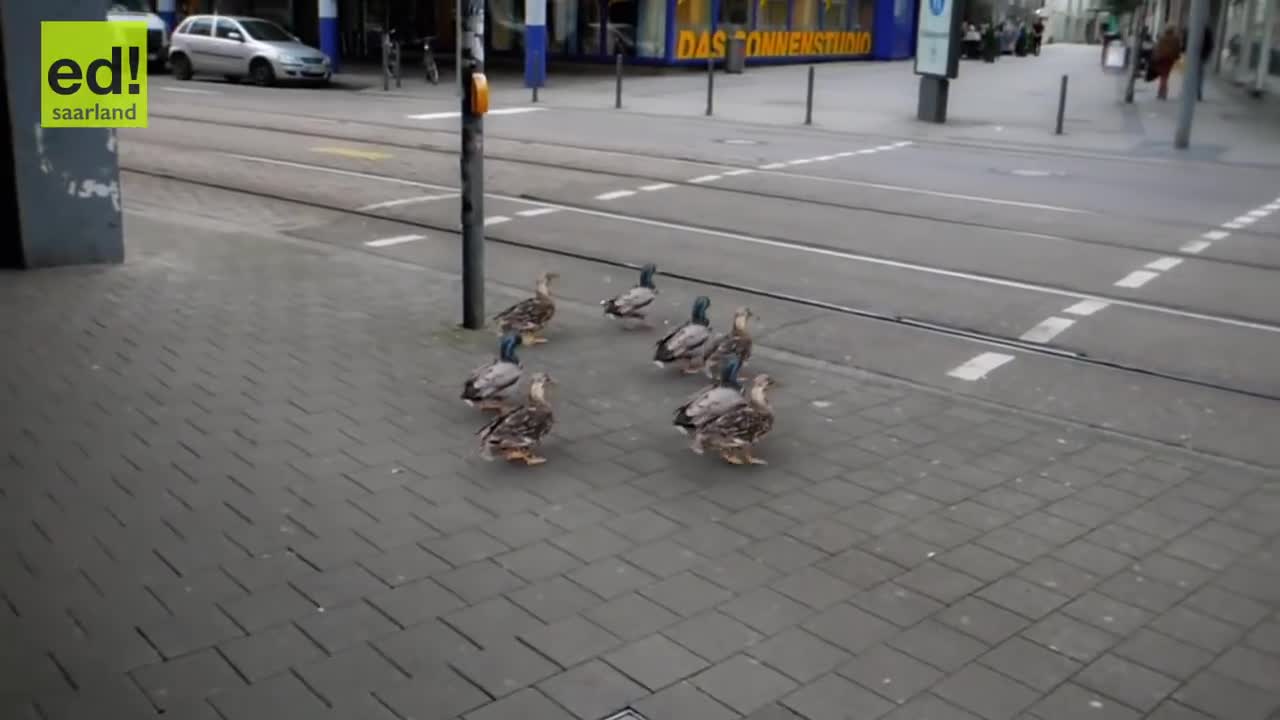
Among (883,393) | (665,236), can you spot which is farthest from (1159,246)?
(883,393)

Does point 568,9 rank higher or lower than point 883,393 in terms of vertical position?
higher

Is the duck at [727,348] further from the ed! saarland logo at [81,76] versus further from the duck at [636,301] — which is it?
the ed! saarland logo at [81,76]

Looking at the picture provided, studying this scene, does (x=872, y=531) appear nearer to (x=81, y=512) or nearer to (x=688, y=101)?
(x=81, y=512)

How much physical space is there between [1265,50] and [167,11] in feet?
112

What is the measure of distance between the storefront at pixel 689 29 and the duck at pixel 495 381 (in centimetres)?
3163

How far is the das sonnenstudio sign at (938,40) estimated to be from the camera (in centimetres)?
2434

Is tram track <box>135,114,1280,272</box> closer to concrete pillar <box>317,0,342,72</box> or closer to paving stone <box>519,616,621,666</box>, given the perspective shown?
paving stone <box>519,616,621,666</box>

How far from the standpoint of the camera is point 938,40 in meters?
24.6

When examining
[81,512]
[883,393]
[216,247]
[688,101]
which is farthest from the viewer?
[688,101]

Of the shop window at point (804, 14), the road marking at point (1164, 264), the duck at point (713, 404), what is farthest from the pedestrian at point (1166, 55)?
the duck at point (713, 404)

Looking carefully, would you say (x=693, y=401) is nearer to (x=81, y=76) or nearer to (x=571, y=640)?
(x=571, y=640)

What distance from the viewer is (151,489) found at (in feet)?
19.1

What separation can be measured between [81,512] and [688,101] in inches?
968

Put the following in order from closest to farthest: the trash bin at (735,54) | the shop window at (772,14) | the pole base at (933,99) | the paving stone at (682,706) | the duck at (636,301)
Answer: the paving stone at (682,706)
the duck at (636,301)
the pole base at (933,99)
the trash bin at (735,54)
the shop window at (772,14)
